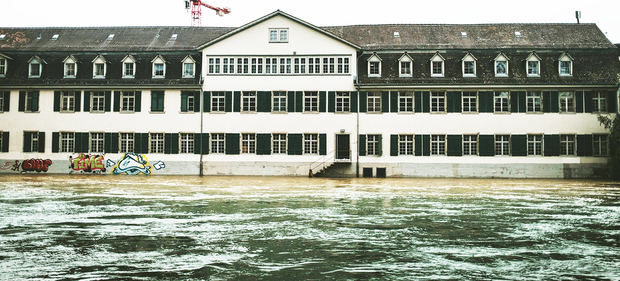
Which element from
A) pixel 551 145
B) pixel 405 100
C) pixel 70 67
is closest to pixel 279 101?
pixel 405 100

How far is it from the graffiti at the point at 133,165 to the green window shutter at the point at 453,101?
801 inches

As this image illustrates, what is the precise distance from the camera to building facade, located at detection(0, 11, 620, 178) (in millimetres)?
35500

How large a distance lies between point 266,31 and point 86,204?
22.6 m

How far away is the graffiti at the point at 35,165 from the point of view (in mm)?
37344

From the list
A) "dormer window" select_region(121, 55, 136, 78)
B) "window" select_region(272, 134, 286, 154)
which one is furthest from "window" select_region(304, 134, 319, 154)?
"dormer window" select_region(121, 55, 136, 78)

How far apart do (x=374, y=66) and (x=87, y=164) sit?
2149 cm

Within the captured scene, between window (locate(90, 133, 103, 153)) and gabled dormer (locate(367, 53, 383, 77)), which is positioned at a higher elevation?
gabled dormer (locate(367, 53, 383, 77))

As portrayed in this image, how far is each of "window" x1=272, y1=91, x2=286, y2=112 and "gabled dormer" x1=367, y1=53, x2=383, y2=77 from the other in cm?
624

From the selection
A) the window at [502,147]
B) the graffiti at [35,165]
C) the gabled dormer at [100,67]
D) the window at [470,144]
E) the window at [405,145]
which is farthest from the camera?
the gabled dormer at [100,67]

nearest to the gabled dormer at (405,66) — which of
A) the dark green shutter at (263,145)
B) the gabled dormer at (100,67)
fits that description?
the dark green shutter at (263,145)

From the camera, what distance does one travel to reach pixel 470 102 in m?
36.0

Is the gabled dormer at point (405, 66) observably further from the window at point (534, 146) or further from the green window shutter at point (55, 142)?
the green window shutter at point (55, 142)

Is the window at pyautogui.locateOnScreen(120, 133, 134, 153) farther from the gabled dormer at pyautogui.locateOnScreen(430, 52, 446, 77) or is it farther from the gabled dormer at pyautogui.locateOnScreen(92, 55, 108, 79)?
the gabled dormer at pyautogui.locateOnScreen(430, 52, 446, 77)

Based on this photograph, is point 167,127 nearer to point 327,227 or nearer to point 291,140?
point 291,140
